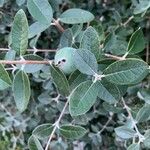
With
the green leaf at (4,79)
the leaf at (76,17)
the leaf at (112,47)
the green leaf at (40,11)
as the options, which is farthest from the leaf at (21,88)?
the leaf at (112,47)

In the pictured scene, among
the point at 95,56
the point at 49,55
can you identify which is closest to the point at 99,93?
the point at 95,56

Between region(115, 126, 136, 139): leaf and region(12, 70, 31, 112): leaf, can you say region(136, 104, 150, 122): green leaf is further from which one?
region(12, 70, 31, 112): leaf

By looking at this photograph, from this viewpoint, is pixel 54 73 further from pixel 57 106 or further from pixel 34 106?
pixel 34 106

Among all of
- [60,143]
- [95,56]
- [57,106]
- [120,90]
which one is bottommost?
[60,143]

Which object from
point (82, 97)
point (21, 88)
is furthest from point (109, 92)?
point (21, 88)

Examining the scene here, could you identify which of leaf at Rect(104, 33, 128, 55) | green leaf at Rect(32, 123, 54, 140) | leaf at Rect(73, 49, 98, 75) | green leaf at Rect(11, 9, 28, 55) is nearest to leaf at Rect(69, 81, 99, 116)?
leaf at Rect(73, 49, 98, 75)

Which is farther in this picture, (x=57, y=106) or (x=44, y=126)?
(x=57, y=106)
